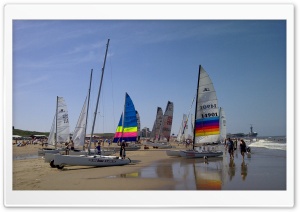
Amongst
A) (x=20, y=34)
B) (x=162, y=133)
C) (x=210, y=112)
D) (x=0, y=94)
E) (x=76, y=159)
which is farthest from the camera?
(x=162, y=133)

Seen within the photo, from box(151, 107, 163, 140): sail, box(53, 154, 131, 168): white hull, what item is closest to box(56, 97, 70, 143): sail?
box(53, 154, 131, 168): white hull

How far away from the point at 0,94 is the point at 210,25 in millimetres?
6107

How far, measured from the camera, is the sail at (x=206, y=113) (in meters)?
15.7

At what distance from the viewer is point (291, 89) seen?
26.0 ft

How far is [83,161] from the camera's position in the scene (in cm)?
1249

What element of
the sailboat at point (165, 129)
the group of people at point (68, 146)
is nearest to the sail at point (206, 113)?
the group of people at point (68, 146)

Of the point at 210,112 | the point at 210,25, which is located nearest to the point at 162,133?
the point at 210,112

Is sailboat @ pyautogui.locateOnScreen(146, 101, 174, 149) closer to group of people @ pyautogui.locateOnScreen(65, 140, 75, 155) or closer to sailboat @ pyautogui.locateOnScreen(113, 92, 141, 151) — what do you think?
sailboat @ pyautogui.locateOnScreen(113, 92, 141, 151)

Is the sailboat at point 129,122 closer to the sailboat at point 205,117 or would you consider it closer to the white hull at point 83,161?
the sailboat at point 205,117

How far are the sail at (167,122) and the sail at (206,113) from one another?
15.3m

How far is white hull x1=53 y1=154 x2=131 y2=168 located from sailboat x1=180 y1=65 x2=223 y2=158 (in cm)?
439
